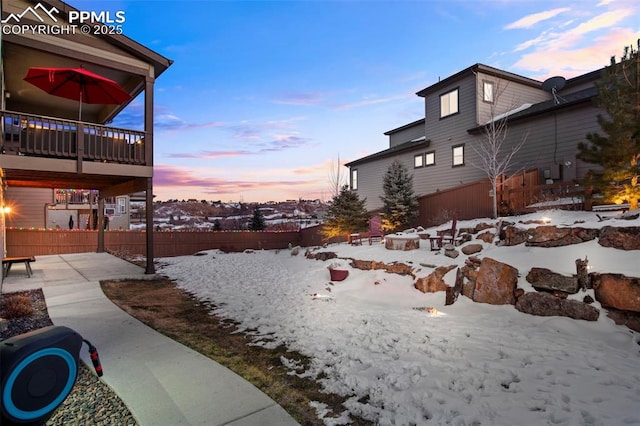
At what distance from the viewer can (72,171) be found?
840 centimetres

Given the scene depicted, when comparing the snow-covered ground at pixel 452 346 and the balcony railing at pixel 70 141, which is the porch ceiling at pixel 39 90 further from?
the snow-covered ground at pixel 452 346

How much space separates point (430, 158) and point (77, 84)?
14.4 m

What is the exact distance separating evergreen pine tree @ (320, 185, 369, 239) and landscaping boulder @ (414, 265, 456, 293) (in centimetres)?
749

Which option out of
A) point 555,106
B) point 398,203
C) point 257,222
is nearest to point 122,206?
point 257,222

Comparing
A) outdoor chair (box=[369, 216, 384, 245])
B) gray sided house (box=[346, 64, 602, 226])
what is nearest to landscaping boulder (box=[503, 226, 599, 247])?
gray sided house (box=[346, 64, 602, 226])

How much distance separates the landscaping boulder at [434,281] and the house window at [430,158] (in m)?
9.96

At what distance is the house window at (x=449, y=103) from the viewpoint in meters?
15.1

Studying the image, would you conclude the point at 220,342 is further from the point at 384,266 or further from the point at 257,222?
the point at 257,222

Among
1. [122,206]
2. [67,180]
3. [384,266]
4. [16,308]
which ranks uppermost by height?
[67,180]

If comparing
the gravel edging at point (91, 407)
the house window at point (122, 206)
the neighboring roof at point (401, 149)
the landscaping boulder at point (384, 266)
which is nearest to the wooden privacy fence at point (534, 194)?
the landscaping boulder at point (384, 266)

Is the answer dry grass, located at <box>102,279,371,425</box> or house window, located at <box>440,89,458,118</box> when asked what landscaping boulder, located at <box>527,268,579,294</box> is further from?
house window, located at <box>440,89,458,118</box>

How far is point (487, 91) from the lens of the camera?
46.3 feet

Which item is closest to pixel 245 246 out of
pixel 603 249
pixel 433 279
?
pixel 433 279

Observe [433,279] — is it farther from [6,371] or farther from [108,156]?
[108,156]
